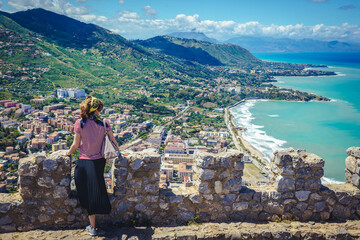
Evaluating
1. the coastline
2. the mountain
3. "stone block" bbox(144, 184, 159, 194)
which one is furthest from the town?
the mountain

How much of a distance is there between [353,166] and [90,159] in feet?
17.2

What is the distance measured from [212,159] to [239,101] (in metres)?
96.8

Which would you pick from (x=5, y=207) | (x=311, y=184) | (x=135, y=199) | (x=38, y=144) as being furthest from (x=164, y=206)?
(x=38, y=144)

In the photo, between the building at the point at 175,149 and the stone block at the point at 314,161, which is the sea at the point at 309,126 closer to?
the building at the point at 175,149


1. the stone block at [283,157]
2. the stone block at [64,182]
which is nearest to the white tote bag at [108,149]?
the stone block at [64,182]

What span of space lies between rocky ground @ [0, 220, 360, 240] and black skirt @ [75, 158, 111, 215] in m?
0.45

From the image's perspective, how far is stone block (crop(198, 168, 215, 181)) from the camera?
179 inches

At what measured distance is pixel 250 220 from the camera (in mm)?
4840

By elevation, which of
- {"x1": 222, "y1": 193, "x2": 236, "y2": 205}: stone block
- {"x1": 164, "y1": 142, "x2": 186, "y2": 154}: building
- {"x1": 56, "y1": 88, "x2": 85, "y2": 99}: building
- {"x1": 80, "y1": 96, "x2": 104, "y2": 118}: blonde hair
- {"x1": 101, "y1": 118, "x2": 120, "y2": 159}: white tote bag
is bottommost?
{"x1": 164, "y1": 142, "x2": 186, "y2": 154}: building

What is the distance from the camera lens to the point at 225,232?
442 cm

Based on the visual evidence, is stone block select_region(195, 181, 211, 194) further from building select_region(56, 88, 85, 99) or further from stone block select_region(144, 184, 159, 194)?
building select_region(56, 88, 85, 99)

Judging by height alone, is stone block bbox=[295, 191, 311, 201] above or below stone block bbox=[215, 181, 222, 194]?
below

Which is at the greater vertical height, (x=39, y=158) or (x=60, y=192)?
(x=39, y=158)

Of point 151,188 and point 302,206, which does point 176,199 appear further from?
point 302,206
